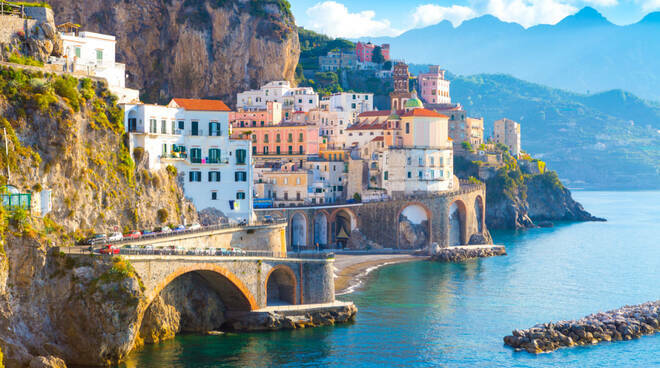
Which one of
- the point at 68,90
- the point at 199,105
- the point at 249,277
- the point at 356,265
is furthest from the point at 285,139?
the point at 68,90

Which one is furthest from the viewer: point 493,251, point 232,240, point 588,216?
point 588,216

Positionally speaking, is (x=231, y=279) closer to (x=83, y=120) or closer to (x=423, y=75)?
(x=83, y=120)

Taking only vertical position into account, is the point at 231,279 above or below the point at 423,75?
below

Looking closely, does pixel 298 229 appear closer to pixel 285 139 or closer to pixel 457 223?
pixel 285 139

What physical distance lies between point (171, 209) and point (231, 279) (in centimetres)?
1210

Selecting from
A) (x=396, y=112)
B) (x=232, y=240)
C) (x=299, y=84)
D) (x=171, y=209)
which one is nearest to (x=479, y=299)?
(x=232, y=240)

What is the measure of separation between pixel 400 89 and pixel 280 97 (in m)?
24.8

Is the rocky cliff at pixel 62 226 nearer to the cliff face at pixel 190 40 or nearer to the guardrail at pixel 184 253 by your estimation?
the guardrail at pixel 184 253

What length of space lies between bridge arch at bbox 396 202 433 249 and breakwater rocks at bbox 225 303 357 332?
153 ft

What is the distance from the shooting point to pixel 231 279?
2349 inches

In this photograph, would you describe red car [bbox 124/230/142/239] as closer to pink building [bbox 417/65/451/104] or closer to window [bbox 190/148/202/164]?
window [bbox 190/148/202/164]

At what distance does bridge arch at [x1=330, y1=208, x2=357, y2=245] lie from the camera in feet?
365

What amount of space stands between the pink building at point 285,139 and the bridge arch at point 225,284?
6355 cm

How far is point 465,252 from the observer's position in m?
109
